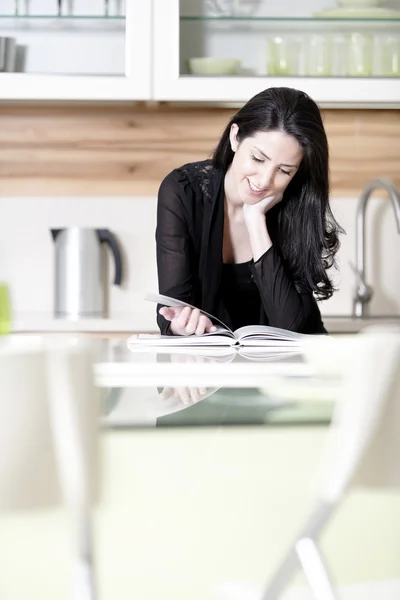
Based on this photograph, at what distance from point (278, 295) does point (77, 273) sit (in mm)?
904

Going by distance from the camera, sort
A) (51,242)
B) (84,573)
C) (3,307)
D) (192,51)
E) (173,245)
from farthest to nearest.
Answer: (51,242), (192,51), (173,245), (3,307), (84,573)

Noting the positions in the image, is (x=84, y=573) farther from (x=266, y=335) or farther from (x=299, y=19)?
(x=299, y=19)

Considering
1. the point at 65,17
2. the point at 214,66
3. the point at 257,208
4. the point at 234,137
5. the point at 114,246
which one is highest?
the point at 65,17

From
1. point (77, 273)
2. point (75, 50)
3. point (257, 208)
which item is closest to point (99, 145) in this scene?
point (75, 50)

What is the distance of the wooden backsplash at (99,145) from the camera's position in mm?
2559

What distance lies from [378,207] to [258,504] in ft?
6.62

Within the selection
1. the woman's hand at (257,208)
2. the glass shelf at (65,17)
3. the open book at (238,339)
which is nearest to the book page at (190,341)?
the open book at (238,339)

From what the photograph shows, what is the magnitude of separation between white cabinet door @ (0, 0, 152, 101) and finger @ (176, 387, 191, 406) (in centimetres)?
162

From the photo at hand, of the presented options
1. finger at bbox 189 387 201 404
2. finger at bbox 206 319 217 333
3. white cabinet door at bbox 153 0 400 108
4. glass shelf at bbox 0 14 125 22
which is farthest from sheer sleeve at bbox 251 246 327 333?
glass shelf at bbox 0 14 125 22

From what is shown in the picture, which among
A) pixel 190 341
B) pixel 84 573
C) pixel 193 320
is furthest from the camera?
pixel 193 320

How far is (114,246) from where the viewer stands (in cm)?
247

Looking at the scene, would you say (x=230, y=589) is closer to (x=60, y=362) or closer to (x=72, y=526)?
(x=72, y=526)

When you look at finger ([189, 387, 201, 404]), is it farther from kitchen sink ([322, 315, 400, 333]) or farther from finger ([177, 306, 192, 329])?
kitchen sink ([322, 315, 400, 333])

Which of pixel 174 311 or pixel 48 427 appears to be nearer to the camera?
pixel 48 427
